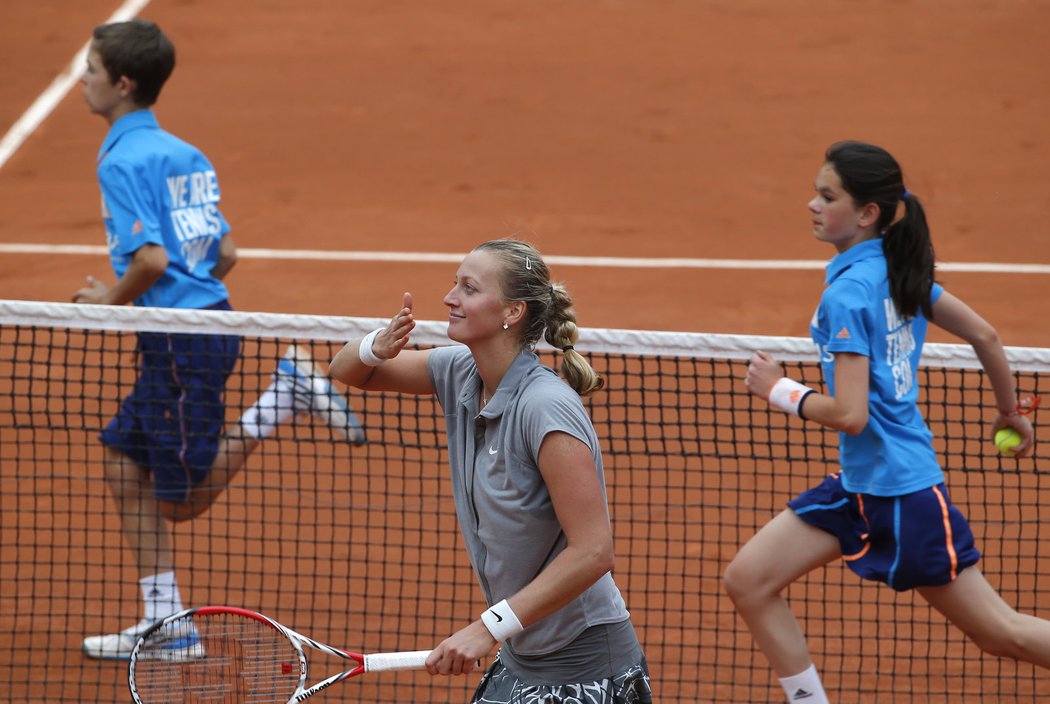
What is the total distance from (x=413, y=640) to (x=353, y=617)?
0.33m

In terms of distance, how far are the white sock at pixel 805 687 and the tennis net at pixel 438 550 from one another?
787 mm

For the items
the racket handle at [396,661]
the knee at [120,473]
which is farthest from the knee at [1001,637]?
the knee at [120,473]

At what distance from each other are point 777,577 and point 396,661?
55.4 inches

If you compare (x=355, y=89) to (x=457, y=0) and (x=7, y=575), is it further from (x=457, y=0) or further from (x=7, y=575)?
(x=7, y=575)

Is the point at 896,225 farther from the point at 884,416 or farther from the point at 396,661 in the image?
the point at 396,661

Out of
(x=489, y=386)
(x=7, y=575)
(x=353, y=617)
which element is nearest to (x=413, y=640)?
(x=353, y=617)

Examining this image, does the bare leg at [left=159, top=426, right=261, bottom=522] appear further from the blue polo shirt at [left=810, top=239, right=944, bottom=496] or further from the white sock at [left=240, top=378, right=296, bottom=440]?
the blue polo shirt at [left=810, top=239, right=944, bottom=496]

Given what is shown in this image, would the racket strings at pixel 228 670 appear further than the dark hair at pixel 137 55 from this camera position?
No

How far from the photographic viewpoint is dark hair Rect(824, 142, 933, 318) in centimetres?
384

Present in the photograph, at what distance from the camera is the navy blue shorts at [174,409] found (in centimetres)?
503

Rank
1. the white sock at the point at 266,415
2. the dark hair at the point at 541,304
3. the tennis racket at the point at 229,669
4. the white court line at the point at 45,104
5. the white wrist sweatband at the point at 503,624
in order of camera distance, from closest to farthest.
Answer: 1. the white wrist sweatband at the point at 503,624
2. the dark hair at the point at 541,304
3. the tennis racket at the point at 229,669
4. the white sock at the point at 266,415
5. the white court line at the point at 45,104

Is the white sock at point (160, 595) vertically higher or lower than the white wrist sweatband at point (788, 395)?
lower

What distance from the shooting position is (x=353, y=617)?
18.1 ft

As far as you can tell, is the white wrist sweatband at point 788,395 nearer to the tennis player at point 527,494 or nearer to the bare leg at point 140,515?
the tennis player at point 527,494
